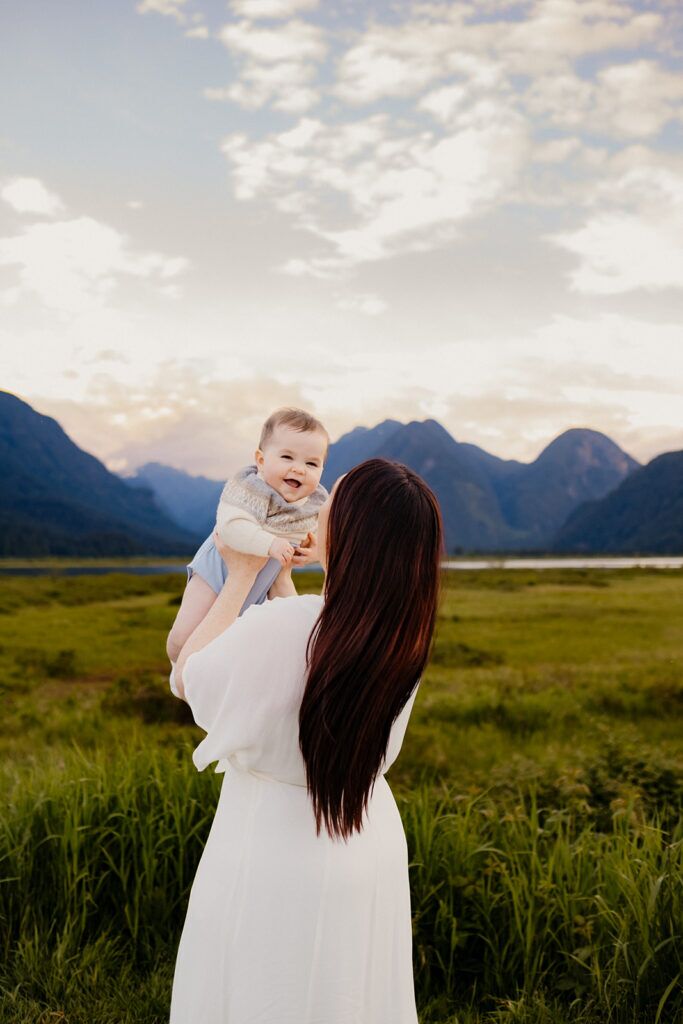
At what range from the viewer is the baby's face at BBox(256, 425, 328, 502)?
2557 millimetres

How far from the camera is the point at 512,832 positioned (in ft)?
14.7

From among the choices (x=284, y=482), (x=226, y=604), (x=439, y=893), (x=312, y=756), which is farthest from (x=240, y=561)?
(x=439, y=893)

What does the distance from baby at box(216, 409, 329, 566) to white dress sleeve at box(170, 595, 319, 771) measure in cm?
59

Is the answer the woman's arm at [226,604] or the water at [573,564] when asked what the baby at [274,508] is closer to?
the woman's arm at [226,604]

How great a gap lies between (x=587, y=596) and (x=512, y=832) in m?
40.4

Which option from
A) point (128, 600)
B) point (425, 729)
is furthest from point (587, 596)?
point (425, 729)

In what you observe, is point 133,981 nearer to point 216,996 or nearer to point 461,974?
point 461,974

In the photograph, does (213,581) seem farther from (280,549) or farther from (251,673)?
(251,673)

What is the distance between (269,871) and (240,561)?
2.72 ft

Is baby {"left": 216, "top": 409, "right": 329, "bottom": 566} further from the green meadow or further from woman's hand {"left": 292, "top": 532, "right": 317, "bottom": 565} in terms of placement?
the green meadow

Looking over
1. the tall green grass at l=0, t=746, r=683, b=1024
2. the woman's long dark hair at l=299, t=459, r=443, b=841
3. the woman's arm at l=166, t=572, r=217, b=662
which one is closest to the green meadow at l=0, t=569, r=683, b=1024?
the tall green grass at l=0, t=746, r=683, b=1024

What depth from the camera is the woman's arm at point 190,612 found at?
228 centimetres

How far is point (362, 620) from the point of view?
1.77m

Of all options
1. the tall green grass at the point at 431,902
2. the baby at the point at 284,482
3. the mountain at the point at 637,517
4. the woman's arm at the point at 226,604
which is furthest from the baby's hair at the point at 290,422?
the mountain at the point at 637,517
